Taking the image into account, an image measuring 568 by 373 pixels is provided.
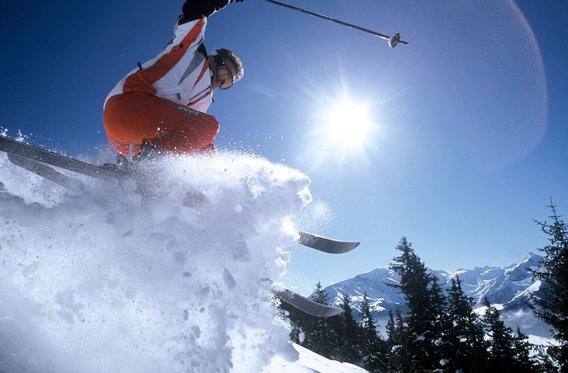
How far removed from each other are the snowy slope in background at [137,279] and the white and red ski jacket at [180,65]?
0.84m

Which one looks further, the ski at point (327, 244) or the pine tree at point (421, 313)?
the pine tree at point (421, 313)

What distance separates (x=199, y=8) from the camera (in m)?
3.27

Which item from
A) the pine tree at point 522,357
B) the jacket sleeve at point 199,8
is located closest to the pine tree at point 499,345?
the pine tree at point 522,357

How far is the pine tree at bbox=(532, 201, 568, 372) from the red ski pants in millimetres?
16437

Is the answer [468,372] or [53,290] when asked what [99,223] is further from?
[468,372]

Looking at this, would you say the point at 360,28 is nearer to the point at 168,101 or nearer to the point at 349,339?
the point at 168,101

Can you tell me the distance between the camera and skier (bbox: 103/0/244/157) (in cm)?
343

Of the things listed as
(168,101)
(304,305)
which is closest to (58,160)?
(168,101)

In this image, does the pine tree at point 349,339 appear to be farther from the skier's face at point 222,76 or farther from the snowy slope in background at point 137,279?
the snowy slope in background at point 137,279

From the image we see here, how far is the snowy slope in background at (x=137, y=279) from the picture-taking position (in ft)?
7.29

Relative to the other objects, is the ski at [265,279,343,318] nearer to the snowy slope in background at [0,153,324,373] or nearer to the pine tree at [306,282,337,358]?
the snowy slope in background at [0,153,324,373]

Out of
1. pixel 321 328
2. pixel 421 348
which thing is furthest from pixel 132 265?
pixel 321 328

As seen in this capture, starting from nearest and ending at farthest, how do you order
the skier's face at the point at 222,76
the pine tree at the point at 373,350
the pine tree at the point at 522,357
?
1. the skier's face at the point at 222,76
2. the pine tree at the point at 522,357
3. the pine tree at the point at 373,350

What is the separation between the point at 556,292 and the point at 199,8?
1751 centimetres
